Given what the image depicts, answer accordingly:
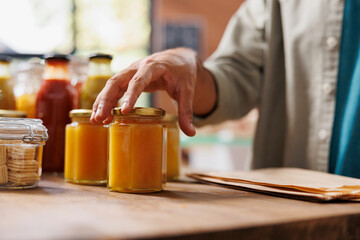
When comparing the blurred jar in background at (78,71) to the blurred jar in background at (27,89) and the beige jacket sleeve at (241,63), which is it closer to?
the blurred jar in background at (27,89)

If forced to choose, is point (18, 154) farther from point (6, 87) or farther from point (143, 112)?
point (6, 87)

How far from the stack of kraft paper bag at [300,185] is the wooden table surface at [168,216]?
0.02 meters

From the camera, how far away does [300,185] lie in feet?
2.19

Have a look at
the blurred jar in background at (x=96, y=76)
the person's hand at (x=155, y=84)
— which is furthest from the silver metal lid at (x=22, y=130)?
the blurred jar in background at (x=96, y=76)

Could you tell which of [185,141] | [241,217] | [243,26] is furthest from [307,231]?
[185,141]

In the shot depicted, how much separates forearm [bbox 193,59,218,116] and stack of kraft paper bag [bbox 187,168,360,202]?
1.02 feet

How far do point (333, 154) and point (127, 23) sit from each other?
2841 mm

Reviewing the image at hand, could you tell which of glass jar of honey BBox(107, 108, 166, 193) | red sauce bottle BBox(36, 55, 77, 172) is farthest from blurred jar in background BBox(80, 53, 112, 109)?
glass jar of honey BBox(107, 108, 166, 193)

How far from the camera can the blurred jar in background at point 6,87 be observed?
101 centimetres

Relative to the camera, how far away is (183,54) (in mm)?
935

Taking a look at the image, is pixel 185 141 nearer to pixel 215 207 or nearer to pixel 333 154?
pixel 333 154

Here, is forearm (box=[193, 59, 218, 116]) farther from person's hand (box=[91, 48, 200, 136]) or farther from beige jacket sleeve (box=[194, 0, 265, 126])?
person's hand (box=[91, 48, 200, 136])

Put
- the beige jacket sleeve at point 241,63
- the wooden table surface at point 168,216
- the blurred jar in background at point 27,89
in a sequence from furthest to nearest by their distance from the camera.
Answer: the beige jacket sleeve at point 241,63, the blurred jar in background at point 27,89, the wooden table surface at point 168,216

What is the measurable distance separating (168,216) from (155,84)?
1.45 feet
